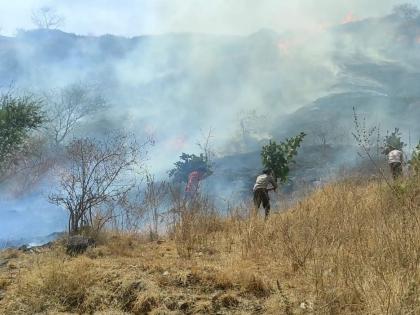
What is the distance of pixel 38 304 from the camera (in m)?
4.43

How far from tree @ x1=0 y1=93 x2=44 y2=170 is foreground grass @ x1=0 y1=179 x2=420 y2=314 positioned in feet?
35.7

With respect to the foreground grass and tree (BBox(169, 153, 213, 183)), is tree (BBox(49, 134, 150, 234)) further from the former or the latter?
tree (BBox(169, 153, 213, 183))

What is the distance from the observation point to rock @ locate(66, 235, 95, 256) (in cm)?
695

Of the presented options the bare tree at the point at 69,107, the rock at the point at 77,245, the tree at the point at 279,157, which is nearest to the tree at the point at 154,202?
the rock at the point at 77,245

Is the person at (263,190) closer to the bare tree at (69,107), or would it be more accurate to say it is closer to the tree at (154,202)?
the tree at (154,202)

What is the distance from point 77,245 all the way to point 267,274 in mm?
3627

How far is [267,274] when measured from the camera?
4555 millimetres

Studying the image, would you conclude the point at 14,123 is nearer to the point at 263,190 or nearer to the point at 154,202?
the point at 263,190

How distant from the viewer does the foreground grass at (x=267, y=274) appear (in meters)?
3.45

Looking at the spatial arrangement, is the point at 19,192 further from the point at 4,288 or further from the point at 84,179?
the point at 4,288

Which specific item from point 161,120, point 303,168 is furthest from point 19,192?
point 161,120

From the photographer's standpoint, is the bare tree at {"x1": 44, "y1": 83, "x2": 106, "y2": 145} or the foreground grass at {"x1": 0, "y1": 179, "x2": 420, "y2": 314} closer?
the foreground grass at {"x1": 0, "y1": 179, "x2": 420, "y2": 314}

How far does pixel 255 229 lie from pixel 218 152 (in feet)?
110

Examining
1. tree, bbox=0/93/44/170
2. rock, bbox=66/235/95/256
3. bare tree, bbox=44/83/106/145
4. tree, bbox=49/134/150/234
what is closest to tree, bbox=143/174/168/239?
tree, bbox=49/134/150/234
